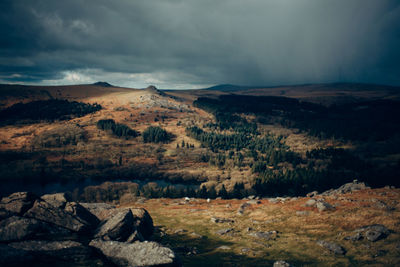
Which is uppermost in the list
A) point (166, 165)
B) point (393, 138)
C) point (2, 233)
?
point (2, 233)

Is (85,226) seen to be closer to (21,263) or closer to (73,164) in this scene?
(21,263)

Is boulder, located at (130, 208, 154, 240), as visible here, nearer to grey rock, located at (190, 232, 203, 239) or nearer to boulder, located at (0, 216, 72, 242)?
grey rock, located at (190, 232, 203, 239)

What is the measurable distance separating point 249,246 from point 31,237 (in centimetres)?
2437

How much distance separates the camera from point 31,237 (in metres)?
20.8

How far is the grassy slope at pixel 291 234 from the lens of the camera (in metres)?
24.2

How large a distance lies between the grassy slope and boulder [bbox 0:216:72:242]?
44.4 feet

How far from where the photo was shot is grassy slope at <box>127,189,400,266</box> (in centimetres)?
2423

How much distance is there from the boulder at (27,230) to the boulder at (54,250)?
4.88ft

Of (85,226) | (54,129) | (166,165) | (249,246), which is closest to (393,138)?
(166,165)

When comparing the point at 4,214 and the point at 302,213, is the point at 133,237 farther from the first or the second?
the point at 302,213

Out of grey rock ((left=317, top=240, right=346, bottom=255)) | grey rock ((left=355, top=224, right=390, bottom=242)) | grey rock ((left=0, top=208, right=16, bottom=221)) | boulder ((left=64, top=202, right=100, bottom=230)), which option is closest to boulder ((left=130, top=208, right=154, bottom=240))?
boulder ((left=64, top=202, right=100, bottom=230))

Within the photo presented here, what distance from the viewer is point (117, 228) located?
24.7 m

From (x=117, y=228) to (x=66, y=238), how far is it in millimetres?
4860

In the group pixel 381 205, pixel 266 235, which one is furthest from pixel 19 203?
pixel 381 205
